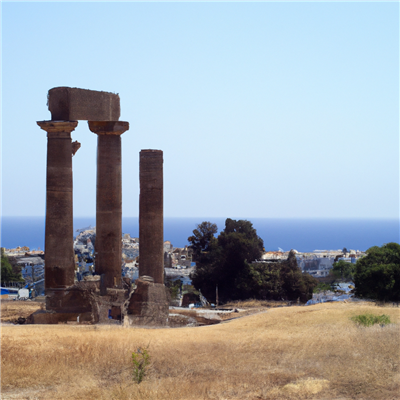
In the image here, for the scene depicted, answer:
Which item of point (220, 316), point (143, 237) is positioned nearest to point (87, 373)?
point (143, 237)

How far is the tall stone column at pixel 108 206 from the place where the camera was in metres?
22.5

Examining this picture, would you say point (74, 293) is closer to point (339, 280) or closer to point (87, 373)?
point (87, 373)

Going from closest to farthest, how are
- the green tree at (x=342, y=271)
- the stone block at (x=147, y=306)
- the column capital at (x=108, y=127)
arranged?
1. the stone block at (x=147, y=306)
2. the column capital at (x=108, y=127)
3. the green tree at (x=342, y=271)

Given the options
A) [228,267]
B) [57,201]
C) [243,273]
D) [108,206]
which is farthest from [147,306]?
[228,267]

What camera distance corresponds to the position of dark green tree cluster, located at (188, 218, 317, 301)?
4159cm

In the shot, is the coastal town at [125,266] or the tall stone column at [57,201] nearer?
the tall stone column at [57,201]

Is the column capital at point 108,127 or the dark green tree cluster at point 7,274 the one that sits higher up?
the column capital at point 108,127

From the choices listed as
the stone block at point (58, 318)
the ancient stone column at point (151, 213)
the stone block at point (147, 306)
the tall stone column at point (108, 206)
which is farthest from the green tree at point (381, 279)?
the stone block at point (58, 318)

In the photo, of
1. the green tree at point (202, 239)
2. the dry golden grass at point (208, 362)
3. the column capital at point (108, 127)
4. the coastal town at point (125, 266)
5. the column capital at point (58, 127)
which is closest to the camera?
the dry golden grass at point (208, 362)

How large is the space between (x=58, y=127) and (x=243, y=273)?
25.5 metres

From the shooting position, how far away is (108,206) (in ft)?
74.4

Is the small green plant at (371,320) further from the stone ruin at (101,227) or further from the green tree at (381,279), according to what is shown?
the green tree at (381,279)

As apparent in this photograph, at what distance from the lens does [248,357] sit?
14.6 metres

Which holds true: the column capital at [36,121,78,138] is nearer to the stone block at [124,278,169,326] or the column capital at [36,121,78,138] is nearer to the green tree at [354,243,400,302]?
the stone block at [124,278,169,326]
